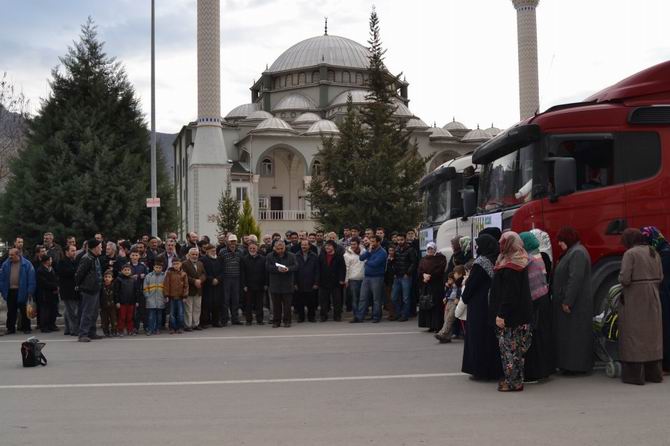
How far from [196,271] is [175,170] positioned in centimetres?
6108

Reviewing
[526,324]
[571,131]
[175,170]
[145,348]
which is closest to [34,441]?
[526,324]

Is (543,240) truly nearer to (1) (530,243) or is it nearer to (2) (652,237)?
(1) (530,243)

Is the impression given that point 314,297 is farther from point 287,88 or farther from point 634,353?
point 287,88

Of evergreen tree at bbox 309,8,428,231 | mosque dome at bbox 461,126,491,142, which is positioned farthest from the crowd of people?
mosque dome at bbox 461,126,491,142

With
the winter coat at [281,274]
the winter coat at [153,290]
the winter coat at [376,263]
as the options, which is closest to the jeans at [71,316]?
the winter coat at [153,290]

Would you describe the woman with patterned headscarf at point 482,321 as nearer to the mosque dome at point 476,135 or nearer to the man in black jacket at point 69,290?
the man in black jacket at point 69,290

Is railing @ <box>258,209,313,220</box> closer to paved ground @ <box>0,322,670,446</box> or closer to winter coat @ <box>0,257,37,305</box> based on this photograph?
winter coat @ <box>0,257,37,305</box>

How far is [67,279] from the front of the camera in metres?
13.0

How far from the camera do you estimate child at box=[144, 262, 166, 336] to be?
43.4 ft

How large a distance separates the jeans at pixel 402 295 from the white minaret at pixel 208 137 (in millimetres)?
32662

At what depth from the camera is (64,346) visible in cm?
1155

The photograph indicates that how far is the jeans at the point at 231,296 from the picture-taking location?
14.3 m

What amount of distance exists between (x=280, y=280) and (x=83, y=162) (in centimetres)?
954

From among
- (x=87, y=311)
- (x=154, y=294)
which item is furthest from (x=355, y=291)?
(x=87, y=311)
